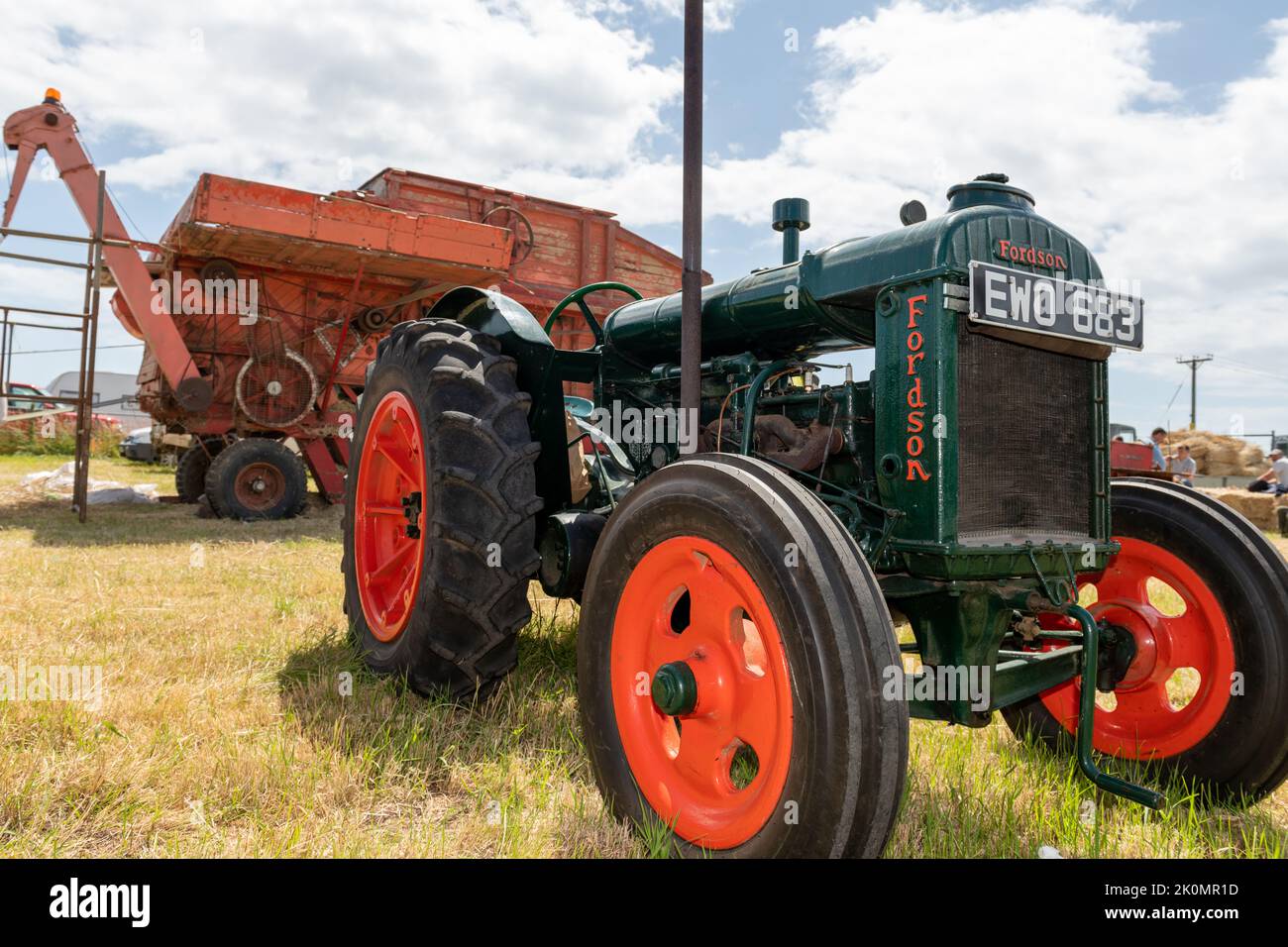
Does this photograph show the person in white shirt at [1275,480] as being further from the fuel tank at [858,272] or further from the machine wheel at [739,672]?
the machine wheel at [739,672]

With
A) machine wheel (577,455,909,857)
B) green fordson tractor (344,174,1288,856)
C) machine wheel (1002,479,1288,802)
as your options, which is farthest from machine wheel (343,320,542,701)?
machine wheel (1002,479,1288,802)

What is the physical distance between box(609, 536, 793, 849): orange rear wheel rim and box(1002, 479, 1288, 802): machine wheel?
97 cm

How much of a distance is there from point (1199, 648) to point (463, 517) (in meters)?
2.22

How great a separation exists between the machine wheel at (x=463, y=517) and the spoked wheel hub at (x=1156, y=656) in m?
1.65

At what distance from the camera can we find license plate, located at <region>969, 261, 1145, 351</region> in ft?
6.95

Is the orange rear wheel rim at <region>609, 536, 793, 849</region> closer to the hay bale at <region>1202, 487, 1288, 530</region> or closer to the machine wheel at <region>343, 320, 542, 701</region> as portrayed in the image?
the machine wheel at <region>343, 320, 542, 701</region>

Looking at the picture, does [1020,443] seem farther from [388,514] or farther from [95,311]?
[95,311]

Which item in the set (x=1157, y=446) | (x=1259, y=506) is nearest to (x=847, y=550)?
(x=1157, y=446)

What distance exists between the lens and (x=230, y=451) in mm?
8680

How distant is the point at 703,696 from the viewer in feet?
6.44

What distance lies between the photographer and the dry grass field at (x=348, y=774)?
6.76ft

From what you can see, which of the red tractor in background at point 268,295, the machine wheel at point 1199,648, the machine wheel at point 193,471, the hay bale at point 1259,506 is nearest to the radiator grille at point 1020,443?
the machine wheel at point 1199,648
